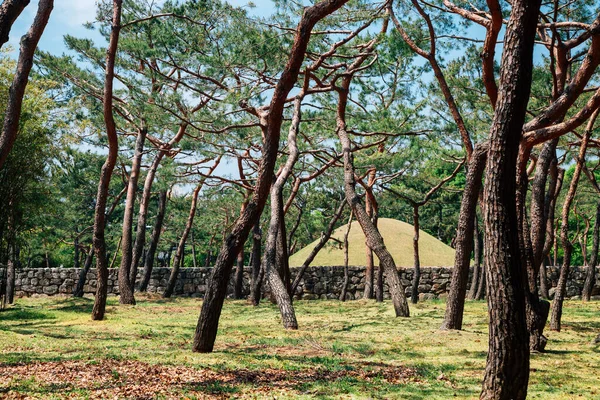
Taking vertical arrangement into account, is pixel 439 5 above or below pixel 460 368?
above

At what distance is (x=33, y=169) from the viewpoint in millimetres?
13086

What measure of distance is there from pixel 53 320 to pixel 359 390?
8521mm

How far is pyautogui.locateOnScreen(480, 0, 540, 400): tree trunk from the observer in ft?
13.6

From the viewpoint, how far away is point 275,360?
6617 millimetres

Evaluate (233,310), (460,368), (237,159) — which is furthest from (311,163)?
(460,368)

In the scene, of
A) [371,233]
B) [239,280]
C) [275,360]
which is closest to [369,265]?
[239,280]

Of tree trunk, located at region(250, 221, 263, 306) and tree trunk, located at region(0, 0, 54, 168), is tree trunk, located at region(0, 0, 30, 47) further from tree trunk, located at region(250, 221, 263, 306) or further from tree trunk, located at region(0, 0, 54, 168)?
tree trunk, located at region(250, 221, 263, 306)

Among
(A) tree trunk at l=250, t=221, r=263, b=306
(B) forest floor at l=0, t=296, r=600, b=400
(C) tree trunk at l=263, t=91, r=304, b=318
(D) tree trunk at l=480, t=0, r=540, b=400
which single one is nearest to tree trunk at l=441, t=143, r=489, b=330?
(B) forest floor at l=0, t=296, r=600, b=400

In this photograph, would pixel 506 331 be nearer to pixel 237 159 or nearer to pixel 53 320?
pixel 53 320

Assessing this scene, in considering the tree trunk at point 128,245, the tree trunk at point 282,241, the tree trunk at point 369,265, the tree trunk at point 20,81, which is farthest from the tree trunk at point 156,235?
the tree trunk at point 20,81

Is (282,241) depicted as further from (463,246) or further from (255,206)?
(255,206)

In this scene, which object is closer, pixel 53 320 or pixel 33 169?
pixel 53 320

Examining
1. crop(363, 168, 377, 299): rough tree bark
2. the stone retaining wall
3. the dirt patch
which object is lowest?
the dirt patch

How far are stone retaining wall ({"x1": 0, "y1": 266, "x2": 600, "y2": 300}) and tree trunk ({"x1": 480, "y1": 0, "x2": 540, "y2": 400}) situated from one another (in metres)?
16.8
